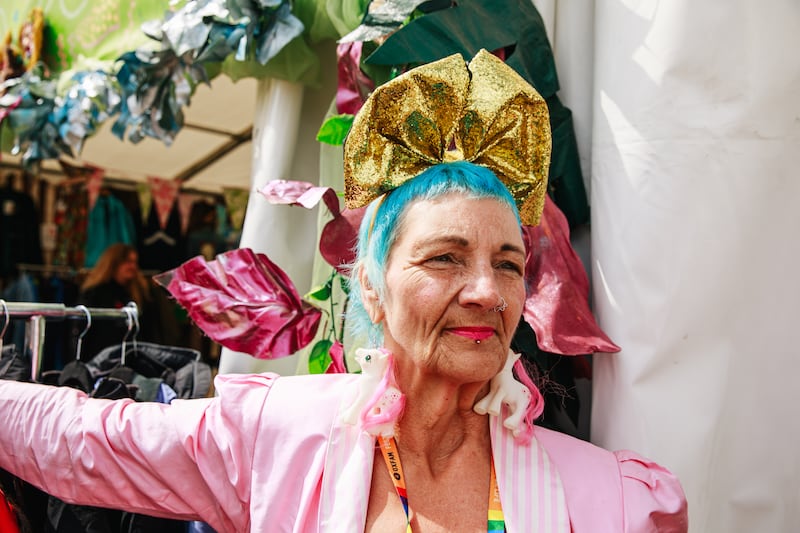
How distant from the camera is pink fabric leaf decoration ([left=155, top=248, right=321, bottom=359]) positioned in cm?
150

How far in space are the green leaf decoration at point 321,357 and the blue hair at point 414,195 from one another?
48 cm

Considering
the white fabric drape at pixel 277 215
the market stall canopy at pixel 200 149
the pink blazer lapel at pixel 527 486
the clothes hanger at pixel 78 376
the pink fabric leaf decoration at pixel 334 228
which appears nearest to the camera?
the pink blazer lapel at pixel 527 486

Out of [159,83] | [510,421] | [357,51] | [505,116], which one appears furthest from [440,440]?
[159,83]

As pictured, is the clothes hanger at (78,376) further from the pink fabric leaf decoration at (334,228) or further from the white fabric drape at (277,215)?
the pink fabric leaf decoration at (334,228)

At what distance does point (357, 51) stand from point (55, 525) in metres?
1.07

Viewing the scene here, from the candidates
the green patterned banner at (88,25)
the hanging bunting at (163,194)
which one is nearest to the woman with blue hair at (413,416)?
the green patterned banner at (88,25)

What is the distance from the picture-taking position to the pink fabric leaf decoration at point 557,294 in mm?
1235

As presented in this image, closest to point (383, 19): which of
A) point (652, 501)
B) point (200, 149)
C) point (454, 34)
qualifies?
point (454, 34)

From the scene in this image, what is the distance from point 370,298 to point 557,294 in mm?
357

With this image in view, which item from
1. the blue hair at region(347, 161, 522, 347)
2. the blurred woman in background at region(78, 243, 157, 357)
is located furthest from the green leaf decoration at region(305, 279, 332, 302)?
the blurred woman in background at region(78, 243, 157, 357)

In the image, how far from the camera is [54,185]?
4387 millimetres

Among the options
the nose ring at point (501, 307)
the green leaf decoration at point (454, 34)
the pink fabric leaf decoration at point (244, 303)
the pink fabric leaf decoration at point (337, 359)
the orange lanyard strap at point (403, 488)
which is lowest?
the orange lanyard strap at point (403, 488)

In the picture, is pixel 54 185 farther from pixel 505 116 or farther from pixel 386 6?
pixel 505 116

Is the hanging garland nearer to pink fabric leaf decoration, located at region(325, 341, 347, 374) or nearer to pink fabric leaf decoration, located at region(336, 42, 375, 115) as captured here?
pink fabric leaf decoration, located at region(336, 42, 375, 115)
